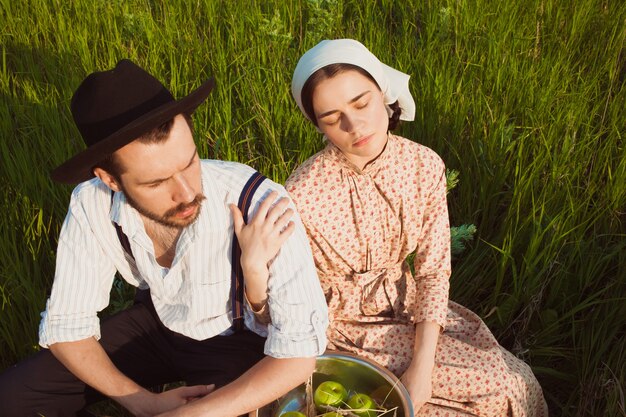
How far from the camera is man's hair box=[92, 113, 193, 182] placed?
5.36 ft

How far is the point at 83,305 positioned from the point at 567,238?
6.81 feet

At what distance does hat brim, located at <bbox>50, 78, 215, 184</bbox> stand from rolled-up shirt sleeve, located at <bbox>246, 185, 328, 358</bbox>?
50 centimetres

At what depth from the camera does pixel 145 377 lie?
2.28 metres

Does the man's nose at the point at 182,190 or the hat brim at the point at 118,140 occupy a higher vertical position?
the hat brim at the point at 118,140

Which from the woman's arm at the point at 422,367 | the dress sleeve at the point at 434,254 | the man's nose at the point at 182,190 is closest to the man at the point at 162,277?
the man's nose at the point at 182,190

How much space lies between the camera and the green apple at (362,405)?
1885 millimetres

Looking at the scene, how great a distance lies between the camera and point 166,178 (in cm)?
170

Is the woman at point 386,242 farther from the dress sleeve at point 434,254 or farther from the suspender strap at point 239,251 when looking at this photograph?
the suspender strap at point 239,251

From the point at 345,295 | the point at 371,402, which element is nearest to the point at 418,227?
the point at 345,295

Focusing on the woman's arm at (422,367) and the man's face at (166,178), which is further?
the woman's arm at (422,367)

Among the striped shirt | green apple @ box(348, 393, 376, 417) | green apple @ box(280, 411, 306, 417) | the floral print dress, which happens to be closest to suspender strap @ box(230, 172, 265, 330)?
the striped shirt

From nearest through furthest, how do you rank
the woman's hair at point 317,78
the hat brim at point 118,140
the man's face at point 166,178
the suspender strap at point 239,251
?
the hat brim at point 118,140
the man's face at point 166,178
the suspender strap at point 239,251
the woman's hair at point 317,78

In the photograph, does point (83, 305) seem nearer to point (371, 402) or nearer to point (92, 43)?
point (371, 402)

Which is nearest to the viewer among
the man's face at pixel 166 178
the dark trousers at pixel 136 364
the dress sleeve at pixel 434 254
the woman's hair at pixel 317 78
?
the man's face at pixel 166 178
